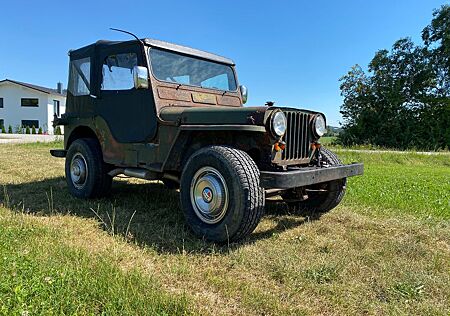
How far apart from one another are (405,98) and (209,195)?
30.2 meters

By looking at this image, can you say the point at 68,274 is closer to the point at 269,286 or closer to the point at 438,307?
the point at 269,286

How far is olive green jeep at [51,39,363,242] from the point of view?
3396 millimetres

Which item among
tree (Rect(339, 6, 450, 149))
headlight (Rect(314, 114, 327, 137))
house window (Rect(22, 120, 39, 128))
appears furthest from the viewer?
house window (Rect(22, 120, 39, 128))

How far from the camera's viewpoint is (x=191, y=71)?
4.91m

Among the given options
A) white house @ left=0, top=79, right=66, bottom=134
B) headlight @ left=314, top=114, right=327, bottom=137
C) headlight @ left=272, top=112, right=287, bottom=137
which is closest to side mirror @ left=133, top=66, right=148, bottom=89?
headlight @ left=272, top=112, right=287, bottom=137

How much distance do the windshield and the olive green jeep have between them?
1 centimetres

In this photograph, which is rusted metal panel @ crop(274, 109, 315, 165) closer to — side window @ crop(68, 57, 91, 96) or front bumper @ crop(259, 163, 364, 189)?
front bumper @ crop(259, 163, 364, 189)

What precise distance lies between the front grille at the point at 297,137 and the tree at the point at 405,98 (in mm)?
27087

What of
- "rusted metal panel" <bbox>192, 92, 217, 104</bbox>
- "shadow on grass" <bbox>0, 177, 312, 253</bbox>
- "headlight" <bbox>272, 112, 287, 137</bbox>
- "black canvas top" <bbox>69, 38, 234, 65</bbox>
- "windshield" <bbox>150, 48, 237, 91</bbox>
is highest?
"black canvas top" <bbox>69, 38, 234, 65</bbox>

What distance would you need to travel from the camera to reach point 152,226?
400 centimetres

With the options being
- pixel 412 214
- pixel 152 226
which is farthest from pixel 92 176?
pixel 412 214

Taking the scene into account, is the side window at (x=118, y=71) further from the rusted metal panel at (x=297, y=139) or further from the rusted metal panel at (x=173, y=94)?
the rusted metal panel at (x=297, y=139)

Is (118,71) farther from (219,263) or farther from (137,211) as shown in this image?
(219,263)

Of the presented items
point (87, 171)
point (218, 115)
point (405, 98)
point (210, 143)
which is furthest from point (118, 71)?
point (405, 98)
